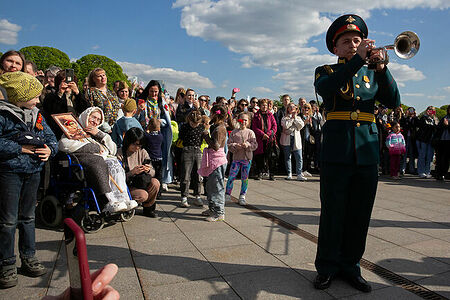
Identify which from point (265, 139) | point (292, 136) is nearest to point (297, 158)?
point (292, 136)

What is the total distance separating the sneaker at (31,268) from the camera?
314 cm

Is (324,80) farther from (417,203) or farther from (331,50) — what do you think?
(417,203)

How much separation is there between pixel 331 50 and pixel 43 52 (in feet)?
148

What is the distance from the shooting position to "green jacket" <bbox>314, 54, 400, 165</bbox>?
9.56 ft

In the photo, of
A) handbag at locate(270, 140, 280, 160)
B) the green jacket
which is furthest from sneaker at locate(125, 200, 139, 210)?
handbag at locate(270, 140, 280, 160)

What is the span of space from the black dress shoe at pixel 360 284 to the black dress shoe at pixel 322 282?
221mm

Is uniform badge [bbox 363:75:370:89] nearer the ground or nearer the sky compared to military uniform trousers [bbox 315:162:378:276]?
nearer the sky

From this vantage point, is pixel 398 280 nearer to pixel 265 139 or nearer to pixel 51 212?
pixel 51 212

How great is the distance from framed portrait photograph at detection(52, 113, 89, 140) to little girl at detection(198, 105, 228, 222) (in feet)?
6.07

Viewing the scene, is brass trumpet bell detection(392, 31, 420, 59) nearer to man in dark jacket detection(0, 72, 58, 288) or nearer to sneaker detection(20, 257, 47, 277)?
man in dark jacket detection(0, 72, 58, 288)

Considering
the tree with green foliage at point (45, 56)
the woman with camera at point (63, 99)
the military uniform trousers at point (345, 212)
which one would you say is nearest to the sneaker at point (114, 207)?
the woman with camera at point (63, 99)

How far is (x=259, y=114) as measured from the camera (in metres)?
9.58

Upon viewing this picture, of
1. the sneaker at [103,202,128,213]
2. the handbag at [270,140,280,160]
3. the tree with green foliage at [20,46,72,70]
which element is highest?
the tree with green foliage at [20,46,72,70]

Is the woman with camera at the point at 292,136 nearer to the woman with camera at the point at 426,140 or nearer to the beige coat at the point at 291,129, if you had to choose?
the beige coat at the point at 291,129
